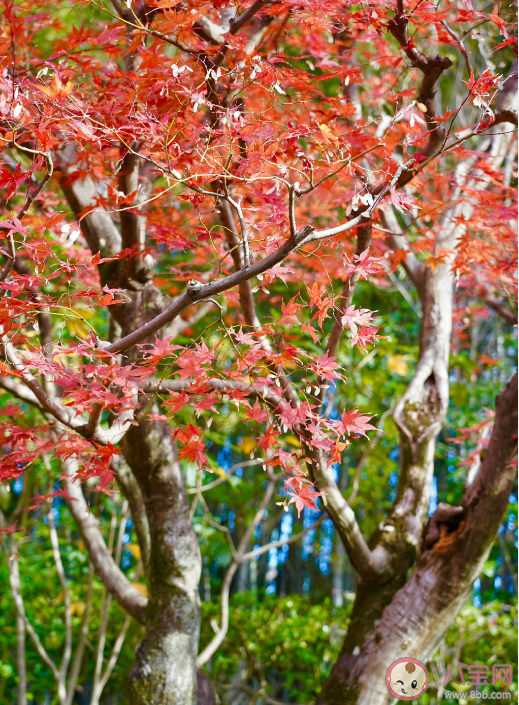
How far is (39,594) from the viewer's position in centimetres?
354

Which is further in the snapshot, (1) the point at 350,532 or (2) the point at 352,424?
(1) the point at 350,532

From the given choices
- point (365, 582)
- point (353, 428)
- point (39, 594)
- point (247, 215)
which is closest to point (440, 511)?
point (365, 582)

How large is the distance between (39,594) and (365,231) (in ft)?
10.6

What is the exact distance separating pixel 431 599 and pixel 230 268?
4.73ft

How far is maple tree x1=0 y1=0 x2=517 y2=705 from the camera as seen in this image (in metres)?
1.15

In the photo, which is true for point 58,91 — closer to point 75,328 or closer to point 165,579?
point 75,328

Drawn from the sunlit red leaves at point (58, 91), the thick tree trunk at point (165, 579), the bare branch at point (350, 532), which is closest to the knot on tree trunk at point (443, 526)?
the bare branch at point (350, 532)

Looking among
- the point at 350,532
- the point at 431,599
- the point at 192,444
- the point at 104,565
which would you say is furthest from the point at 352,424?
the point at 104,565

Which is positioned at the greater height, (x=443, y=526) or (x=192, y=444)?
(x=192, y=444)

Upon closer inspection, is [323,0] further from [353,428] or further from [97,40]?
[353,428]

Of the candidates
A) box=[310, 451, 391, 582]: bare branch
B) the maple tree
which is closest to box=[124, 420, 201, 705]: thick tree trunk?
the maple tree

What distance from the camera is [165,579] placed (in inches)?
68.5

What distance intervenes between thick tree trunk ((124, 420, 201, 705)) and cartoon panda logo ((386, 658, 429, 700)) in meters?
0.60

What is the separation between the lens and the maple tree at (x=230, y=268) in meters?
1.15
